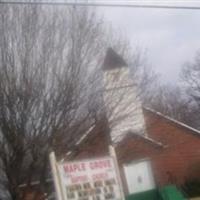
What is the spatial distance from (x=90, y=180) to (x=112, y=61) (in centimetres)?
590

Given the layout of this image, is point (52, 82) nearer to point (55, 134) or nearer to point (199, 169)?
point (55, 134)

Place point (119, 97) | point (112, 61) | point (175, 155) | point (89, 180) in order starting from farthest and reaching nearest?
point (175, 155) < point (119, 97) < point (112, 61) < point (89, 180)

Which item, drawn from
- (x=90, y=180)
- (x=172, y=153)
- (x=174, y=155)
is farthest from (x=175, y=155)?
(x=90, y=180)

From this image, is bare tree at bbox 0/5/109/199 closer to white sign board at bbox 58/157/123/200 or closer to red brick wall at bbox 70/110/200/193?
white sign board at bbox 58/157/123/200

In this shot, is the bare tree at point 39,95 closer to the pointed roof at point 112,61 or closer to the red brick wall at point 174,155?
the pointed roof at point 112,61

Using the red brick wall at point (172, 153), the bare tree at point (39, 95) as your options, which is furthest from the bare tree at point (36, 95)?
the red brick wall at point (172, 153)

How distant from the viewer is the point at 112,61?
714 inches

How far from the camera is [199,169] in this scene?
2992 cm

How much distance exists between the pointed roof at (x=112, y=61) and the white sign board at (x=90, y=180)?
18.2 feet

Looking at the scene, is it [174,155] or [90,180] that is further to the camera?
[174,155]

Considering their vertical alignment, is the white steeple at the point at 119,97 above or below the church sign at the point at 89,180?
above

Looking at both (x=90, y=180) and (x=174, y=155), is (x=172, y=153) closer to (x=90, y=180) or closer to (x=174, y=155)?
(x=174, y=155)

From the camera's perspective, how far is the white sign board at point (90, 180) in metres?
12.9

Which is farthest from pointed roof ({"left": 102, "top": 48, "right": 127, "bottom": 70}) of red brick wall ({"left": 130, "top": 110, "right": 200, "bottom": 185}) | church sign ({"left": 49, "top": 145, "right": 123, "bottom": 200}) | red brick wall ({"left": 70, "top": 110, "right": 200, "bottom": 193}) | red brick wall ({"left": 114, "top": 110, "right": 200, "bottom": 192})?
red brick wall ({"left": 130, "top": 110, "right": 200, "bottom": 185})
